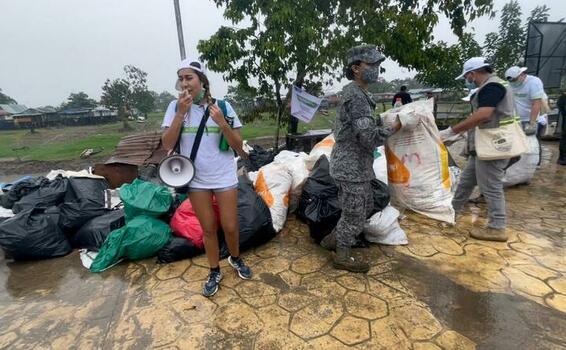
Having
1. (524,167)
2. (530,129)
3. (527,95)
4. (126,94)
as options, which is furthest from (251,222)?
(126,94)

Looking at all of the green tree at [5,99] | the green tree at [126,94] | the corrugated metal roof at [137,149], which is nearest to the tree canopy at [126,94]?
the green tree at [126,94]

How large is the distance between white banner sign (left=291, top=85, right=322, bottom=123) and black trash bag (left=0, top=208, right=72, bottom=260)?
149 inches

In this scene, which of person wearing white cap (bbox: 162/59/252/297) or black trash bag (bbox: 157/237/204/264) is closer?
person wearing white cap (bbox: 162/59/252/297)

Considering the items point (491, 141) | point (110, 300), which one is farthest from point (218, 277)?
point (491, 141)

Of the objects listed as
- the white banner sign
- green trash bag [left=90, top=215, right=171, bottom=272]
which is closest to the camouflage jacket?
green trash bag [left=90, top=215, right=171, bottom=272]

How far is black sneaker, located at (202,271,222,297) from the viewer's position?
85.7 inches

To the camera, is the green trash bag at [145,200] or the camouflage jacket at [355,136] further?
the green trash bag at [145,200]

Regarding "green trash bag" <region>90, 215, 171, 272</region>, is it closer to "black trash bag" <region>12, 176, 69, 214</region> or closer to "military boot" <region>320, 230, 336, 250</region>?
"black trash bag" <region>12, 176, 69, 214</region>

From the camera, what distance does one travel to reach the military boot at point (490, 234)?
2719 mm

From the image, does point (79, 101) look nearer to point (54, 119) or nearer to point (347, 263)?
point (54, 119)

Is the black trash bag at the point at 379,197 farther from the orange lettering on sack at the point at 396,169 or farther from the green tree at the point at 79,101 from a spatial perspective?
the green tree at the point at 79,101

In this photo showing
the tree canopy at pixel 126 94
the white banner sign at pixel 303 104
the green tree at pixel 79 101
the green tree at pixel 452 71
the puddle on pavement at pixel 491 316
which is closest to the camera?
the puddle on pavement at pixel 491 316

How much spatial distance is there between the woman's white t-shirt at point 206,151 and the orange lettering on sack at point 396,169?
1.62 meters

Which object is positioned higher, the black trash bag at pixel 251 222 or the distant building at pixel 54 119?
the distant building at pixel 54 119
